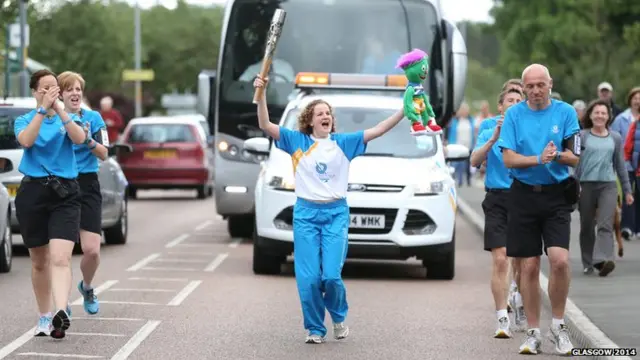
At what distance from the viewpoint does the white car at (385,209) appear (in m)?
16.8

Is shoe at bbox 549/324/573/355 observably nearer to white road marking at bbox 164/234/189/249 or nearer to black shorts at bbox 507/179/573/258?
black shorts at bbox 507/179/573/258

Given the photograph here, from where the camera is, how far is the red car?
113 feet

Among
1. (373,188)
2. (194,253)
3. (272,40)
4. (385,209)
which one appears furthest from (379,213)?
(272,40)

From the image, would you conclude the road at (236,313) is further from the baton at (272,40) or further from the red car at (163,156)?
the red car at (163,156)

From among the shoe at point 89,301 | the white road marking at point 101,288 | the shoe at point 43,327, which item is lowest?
the white road marking at point 101,288

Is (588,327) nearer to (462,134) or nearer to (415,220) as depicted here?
(415,220)

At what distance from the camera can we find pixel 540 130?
36.3ft

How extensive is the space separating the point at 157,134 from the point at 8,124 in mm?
16019

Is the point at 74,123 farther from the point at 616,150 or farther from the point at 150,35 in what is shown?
the point at 150,35

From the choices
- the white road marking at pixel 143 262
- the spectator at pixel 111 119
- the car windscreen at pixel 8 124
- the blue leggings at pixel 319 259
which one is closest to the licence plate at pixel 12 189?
the car windscreen at pixel 8 124

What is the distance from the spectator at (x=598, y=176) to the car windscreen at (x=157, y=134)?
17951 mm

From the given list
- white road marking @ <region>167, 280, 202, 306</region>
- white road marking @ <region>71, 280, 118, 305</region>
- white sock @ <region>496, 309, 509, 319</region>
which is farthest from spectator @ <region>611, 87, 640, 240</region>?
white sock @ <region>496, 309, 509, 319</region>

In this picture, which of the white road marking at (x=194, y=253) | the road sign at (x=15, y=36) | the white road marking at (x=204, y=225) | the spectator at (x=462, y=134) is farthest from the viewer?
the spectator at (x=462, y=134)

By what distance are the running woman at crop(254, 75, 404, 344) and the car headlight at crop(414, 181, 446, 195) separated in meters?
4.81
